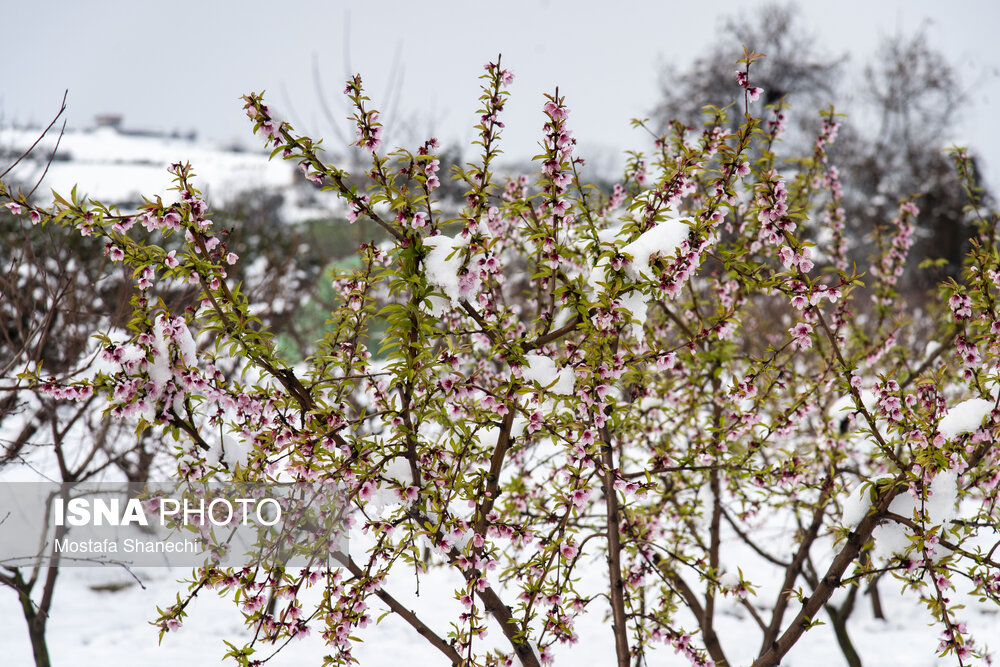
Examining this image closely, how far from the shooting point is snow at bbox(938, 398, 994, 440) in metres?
1.87

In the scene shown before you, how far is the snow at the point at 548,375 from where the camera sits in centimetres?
176

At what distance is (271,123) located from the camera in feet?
5.29

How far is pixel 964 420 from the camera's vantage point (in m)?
1.88

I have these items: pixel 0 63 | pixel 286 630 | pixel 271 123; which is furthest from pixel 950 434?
pixel 0 63

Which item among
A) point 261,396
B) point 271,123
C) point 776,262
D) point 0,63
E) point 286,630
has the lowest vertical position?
point 286,630

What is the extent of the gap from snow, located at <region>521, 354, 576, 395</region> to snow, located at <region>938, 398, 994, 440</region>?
42.2 inches

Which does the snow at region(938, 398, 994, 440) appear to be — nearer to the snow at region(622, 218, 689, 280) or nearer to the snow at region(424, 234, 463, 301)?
the snow at region(622, 218, 689, 280)

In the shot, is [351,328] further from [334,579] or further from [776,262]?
[776,262]

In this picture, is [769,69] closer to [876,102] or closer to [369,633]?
[876,102]

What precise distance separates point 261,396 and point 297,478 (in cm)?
25

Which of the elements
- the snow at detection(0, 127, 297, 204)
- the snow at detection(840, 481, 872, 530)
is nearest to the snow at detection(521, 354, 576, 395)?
the snow at detection(840, 481, 872, 530)

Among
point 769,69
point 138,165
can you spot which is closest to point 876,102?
point 769,69

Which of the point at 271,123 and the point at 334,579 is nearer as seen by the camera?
the point at 271,123

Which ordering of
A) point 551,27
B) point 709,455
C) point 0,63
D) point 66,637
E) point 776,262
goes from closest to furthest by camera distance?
point 709,455, point 776,262, point 66,637, point 0,63, point 551,27
